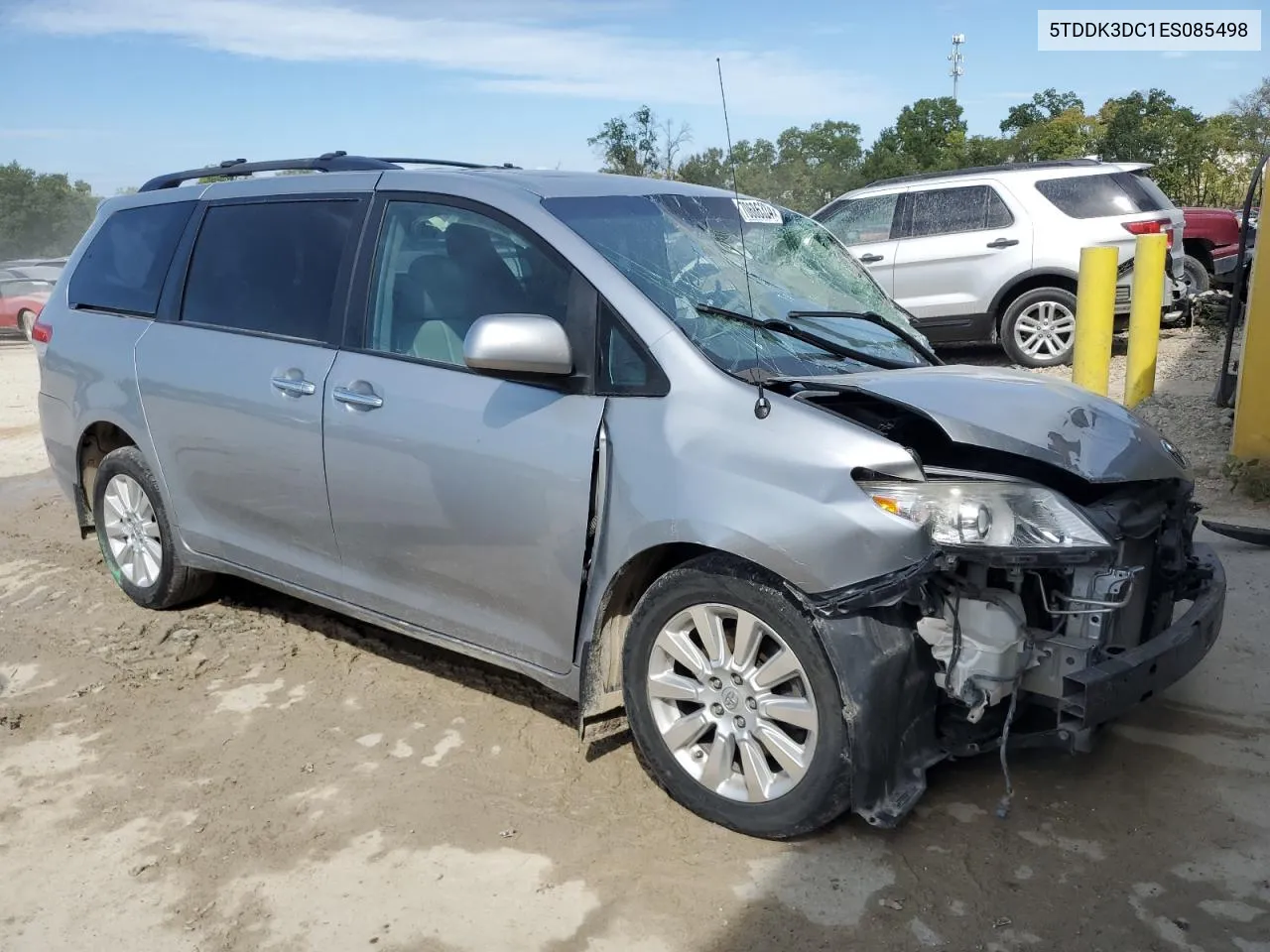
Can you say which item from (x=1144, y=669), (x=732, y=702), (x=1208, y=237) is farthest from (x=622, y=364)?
(x=1208, y=237)

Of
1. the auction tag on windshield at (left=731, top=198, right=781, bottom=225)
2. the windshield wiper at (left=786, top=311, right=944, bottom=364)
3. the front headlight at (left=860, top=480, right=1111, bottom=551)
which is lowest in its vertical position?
the front headlight at (left=860, top=480, right=1111, bottom=551)

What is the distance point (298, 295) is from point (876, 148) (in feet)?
126

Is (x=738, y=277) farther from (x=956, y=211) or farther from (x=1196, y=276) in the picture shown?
(x=1196, y=276)

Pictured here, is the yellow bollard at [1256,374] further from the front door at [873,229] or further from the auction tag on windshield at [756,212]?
the front door at [873,229]

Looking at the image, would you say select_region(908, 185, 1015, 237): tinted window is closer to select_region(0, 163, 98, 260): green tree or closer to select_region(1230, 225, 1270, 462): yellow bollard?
select_region(1230, 225, 1270, 462): yellow bollard

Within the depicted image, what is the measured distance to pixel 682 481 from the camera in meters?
3.28

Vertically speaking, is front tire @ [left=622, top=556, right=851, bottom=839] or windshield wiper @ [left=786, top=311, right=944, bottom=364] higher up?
windshield wiper @ [left=786, top=311, right=944, bottom=364]

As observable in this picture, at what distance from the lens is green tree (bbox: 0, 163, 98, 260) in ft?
159

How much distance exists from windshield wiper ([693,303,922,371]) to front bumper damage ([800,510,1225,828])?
3.16ft

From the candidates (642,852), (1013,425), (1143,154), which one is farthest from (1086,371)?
(1143,154)

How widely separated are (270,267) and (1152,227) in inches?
343

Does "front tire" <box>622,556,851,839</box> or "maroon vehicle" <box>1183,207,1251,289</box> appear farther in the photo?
"maroon vehicle" <box>1183,207,1251,289</box>

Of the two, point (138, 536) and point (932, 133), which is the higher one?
point (932, 133)

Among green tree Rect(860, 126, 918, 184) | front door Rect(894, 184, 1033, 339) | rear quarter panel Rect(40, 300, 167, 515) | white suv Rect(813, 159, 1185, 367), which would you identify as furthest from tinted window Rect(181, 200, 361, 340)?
green tree Rect(860, 126, 918, 184)
